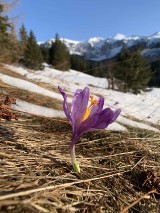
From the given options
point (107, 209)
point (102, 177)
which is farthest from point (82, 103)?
point (107, 209)

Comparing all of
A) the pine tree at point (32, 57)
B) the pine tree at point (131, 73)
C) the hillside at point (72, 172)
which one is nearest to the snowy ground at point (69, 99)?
the hillside at point (72, 172)

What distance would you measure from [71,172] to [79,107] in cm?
28

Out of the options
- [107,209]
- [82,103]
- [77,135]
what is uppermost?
[82,103]

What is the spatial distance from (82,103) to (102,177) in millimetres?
340

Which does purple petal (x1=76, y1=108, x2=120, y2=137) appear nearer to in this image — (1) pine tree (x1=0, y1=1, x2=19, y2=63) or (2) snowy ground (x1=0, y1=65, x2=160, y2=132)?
(2) snowy ground (x1=0, y1=65, x2=160, y2=132)

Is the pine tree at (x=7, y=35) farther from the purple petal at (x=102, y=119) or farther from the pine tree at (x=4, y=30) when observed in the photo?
the purple petal at (x=102, y=119)

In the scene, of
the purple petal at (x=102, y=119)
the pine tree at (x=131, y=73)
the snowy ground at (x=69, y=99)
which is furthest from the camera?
the pine tree at (x=131, y=73)

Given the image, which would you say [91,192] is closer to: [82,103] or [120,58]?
[82,103]

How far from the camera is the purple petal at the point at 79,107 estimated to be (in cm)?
127

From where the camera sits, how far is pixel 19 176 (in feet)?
3.63

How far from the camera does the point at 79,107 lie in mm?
1277

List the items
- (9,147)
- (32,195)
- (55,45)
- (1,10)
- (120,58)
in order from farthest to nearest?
(55,45)
(120,58)
(1,10)
(9,147)
(32,195)

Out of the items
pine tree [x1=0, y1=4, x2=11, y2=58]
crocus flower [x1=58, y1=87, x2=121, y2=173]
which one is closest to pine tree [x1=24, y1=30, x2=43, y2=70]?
pine tree [x1=0, y1=4, x2=11, y2=58]

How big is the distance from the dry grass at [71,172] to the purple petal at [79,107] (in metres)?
0.23
